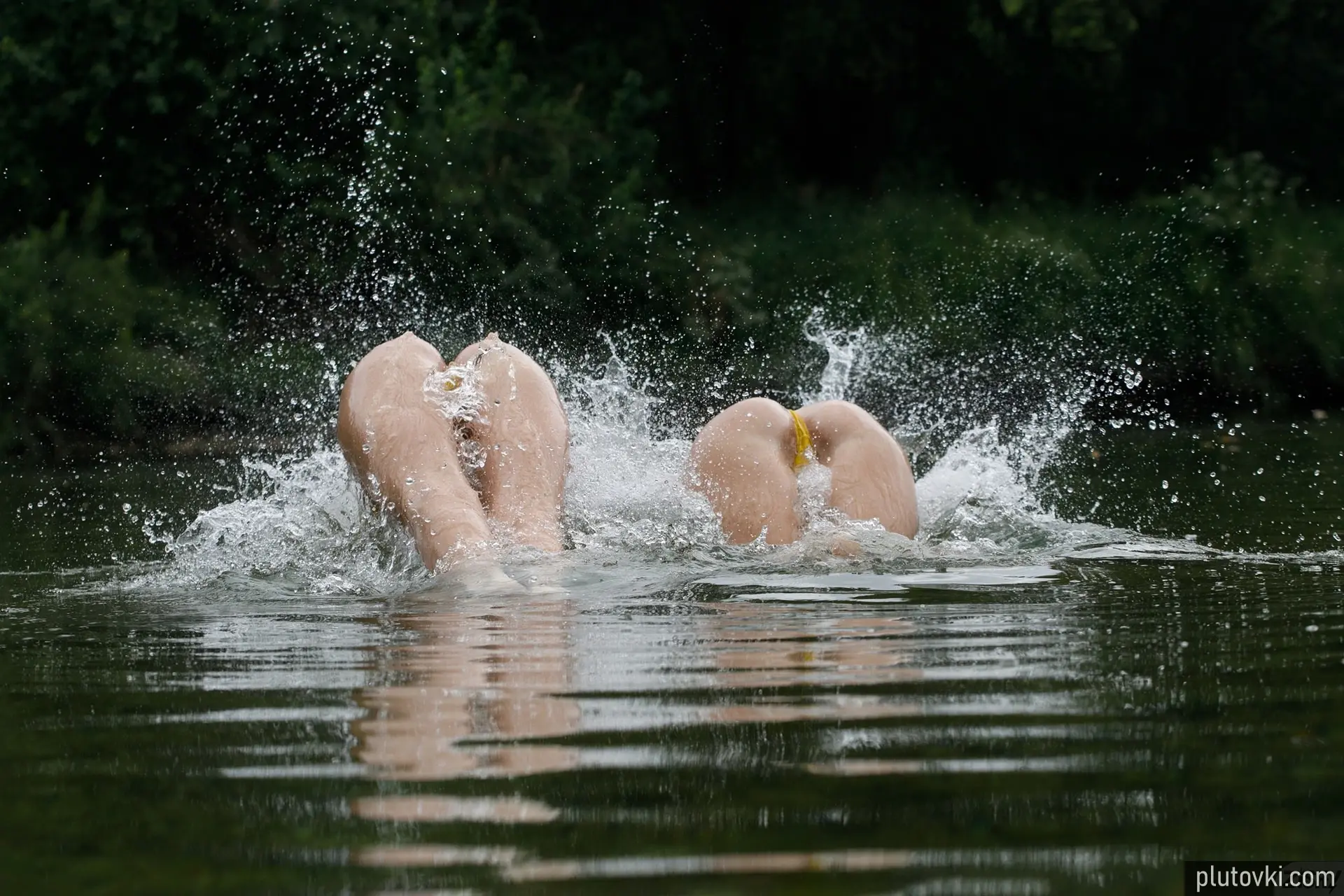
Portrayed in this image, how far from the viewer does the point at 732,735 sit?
233 cm

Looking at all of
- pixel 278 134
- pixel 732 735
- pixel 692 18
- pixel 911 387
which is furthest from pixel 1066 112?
pixel 732 735

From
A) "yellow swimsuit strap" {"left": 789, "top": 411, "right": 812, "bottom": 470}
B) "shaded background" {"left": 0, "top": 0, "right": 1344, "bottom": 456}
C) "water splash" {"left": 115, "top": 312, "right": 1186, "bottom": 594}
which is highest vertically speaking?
"shaded background" {"left": 0, "top": 0, "right": 1344, "bottom": 456}

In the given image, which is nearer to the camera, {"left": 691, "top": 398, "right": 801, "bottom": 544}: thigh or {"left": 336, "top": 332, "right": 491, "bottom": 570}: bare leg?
{"left": 336, "top": 332, "right": 491, "bottom": 570}: bare leg

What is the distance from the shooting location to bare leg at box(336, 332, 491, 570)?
412cm

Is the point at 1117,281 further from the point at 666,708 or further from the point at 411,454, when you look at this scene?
the point at 666,708

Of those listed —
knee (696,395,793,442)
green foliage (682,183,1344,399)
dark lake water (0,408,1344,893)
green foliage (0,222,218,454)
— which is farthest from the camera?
green foliage (682,183,1344,399)

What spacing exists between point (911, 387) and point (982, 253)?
8.36 feet

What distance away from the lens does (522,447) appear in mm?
4406

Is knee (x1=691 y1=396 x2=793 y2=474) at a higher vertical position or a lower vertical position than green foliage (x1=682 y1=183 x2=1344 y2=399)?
lower

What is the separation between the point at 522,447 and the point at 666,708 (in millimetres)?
1950

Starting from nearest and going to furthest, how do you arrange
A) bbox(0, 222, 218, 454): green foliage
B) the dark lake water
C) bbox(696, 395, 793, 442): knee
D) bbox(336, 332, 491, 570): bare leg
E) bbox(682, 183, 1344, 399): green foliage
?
the dark lake water
bbox(336, 332, 491, 570): bare leg
bbox(696, 395, 793, 442): knee
bbox(0, 222, 218, 454): green foliage
bbox(682, 183, 1344, 399): green foliage

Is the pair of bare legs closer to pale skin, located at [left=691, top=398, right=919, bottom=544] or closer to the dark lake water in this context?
pale skin, located at [left=691, top=398, right=919, bottom=544]

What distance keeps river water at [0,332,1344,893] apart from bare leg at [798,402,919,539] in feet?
0.26

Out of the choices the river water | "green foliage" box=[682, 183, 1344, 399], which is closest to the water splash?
the river water
